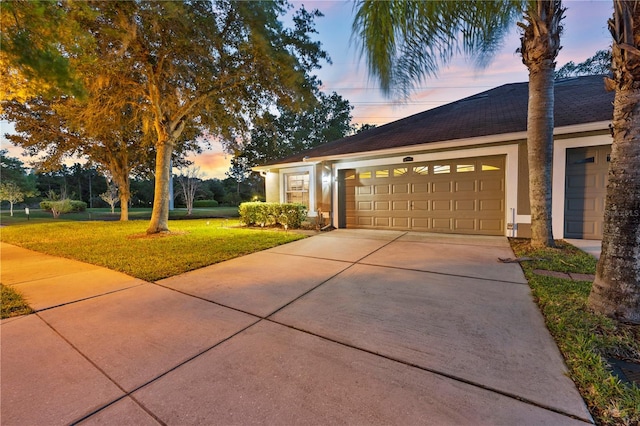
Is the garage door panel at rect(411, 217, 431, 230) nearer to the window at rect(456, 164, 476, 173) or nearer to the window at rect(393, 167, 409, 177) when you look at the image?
the window at rect(393, 167, 409, 177)

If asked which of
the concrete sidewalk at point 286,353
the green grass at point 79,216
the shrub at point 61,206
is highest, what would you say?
the shrub at point 61,206

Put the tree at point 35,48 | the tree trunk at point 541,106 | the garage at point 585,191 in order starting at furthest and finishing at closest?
1. the garage at point 585,191
2. the tree trunk at point 541,106
3. the tree at point 35,48

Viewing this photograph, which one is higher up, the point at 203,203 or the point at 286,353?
the point at 203,203

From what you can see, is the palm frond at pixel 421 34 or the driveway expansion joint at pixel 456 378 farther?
the palm frond at pixel 421 34

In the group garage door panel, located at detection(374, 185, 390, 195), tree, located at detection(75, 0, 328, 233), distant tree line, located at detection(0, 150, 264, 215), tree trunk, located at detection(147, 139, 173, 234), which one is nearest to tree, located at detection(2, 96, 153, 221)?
tree, located at detection(75, 0, 328, 233)

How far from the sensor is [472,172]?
25.0ft

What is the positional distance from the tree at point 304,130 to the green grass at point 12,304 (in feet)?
70.8

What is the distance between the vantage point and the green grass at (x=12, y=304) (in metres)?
3.05

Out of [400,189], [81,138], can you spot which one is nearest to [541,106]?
[400,189]

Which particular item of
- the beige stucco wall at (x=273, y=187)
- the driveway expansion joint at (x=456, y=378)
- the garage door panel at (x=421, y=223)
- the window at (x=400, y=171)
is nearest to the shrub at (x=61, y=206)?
the beige stucco wall at (x=273, y=187)

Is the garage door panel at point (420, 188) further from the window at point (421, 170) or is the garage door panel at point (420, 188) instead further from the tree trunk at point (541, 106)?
the tree trunk at point (541, 106)

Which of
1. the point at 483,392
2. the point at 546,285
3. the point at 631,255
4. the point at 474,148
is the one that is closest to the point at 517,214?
the point at 474,148

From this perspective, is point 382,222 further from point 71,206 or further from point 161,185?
point 71,206

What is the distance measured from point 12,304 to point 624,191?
7.02 meters
